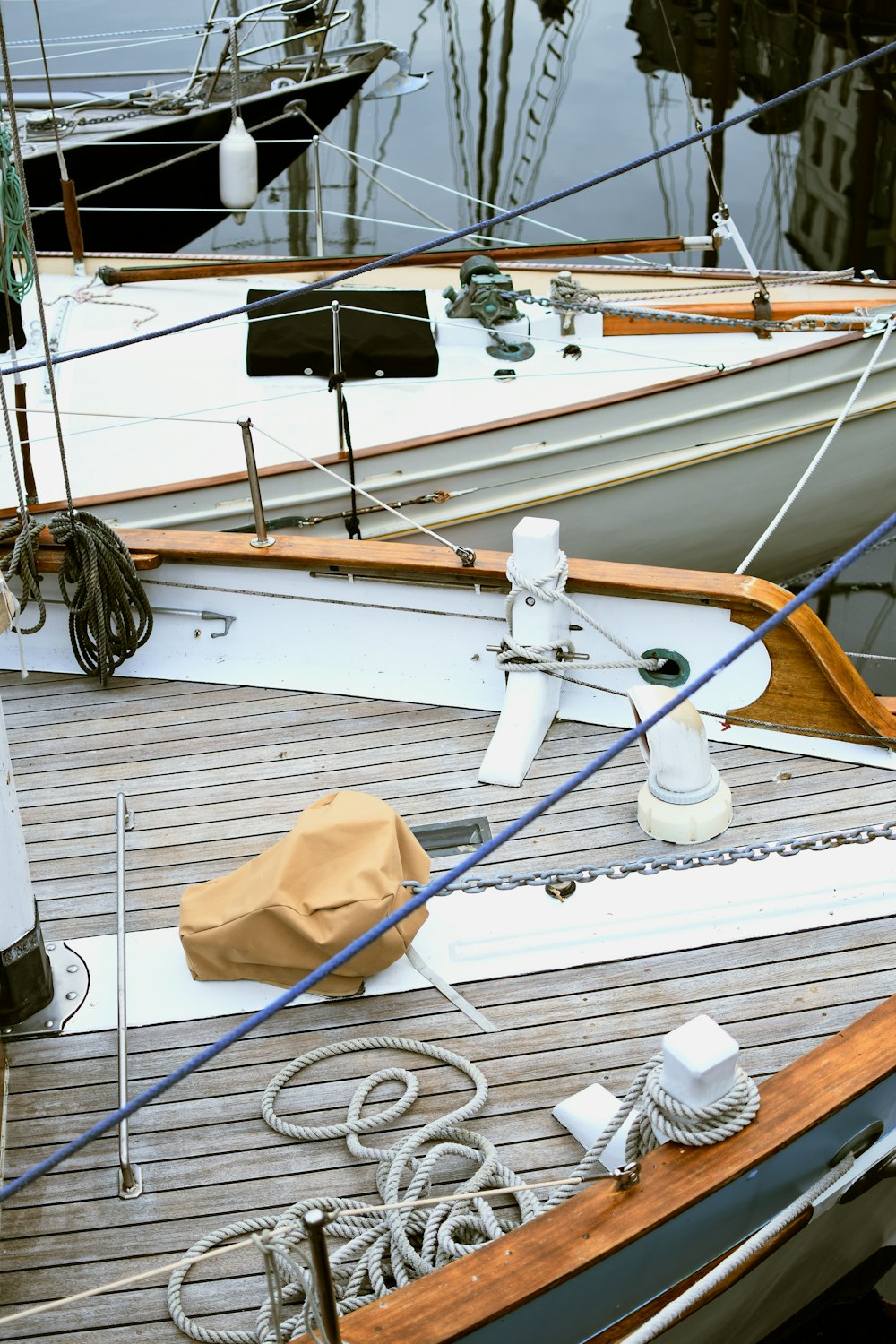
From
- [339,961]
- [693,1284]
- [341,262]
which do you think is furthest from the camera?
[341,262]

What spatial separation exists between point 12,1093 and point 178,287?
4.56 m

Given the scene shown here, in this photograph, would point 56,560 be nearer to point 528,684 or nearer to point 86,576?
point 86,576

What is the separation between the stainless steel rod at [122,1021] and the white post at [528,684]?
0.87 meters

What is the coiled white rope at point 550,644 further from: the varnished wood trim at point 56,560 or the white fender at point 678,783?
the varnished wood trim at point 56,560

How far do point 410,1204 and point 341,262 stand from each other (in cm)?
511

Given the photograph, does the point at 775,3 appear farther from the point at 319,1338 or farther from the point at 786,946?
the point at 319,1338

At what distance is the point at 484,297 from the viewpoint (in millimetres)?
5750

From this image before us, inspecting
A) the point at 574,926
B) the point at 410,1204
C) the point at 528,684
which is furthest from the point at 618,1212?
the point at 528,684

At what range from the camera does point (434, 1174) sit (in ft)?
8.04

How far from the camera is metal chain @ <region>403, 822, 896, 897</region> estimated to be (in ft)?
9.36

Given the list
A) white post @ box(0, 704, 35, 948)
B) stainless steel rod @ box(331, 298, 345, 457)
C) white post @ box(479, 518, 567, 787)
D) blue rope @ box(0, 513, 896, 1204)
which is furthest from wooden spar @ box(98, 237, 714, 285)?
blue rope @ box(0, 513, 896, 1204)

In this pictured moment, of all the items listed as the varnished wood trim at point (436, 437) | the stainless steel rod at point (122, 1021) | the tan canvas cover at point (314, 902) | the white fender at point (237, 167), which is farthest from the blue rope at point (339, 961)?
the white fender at point (237, 167)

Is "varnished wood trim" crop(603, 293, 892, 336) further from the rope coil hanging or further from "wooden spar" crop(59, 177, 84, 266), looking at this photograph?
the rope coil hanging

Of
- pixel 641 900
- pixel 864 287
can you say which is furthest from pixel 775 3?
pixel 641 900
